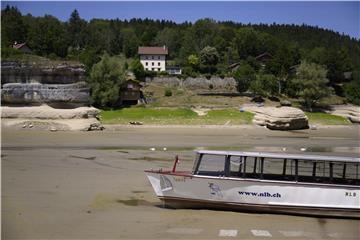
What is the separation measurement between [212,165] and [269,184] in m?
1.61

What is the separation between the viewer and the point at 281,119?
3725 centimetres

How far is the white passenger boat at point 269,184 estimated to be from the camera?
12242 millimetres

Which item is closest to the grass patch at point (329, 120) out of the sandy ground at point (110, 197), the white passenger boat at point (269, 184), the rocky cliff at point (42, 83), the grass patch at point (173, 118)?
the grass patch at point (173, 118)

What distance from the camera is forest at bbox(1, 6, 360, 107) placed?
62.2 meters

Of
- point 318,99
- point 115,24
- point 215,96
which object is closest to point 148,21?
point 115,24

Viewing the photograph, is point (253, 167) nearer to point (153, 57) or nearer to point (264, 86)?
point (264, 86)

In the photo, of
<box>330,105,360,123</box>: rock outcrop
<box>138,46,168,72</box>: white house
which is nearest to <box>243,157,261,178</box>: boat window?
<box>330,105,360,123</box>: rock outcrop

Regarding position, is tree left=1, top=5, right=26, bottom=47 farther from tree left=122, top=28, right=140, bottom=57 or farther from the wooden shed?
tree left=122, top=28, right=140, bottom=57

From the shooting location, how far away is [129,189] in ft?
50.0

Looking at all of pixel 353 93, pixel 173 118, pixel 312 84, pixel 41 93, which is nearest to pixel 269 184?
pixel 41 93

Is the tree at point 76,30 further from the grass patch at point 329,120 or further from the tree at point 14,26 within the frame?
the grass patch at point 329,120

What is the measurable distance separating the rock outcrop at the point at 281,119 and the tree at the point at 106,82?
18.1 m

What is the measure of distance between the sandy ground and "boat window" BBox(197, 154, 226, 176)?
106cm

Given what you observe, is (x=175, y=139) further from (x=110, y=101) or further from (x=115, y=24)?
(x=115, y=24)
